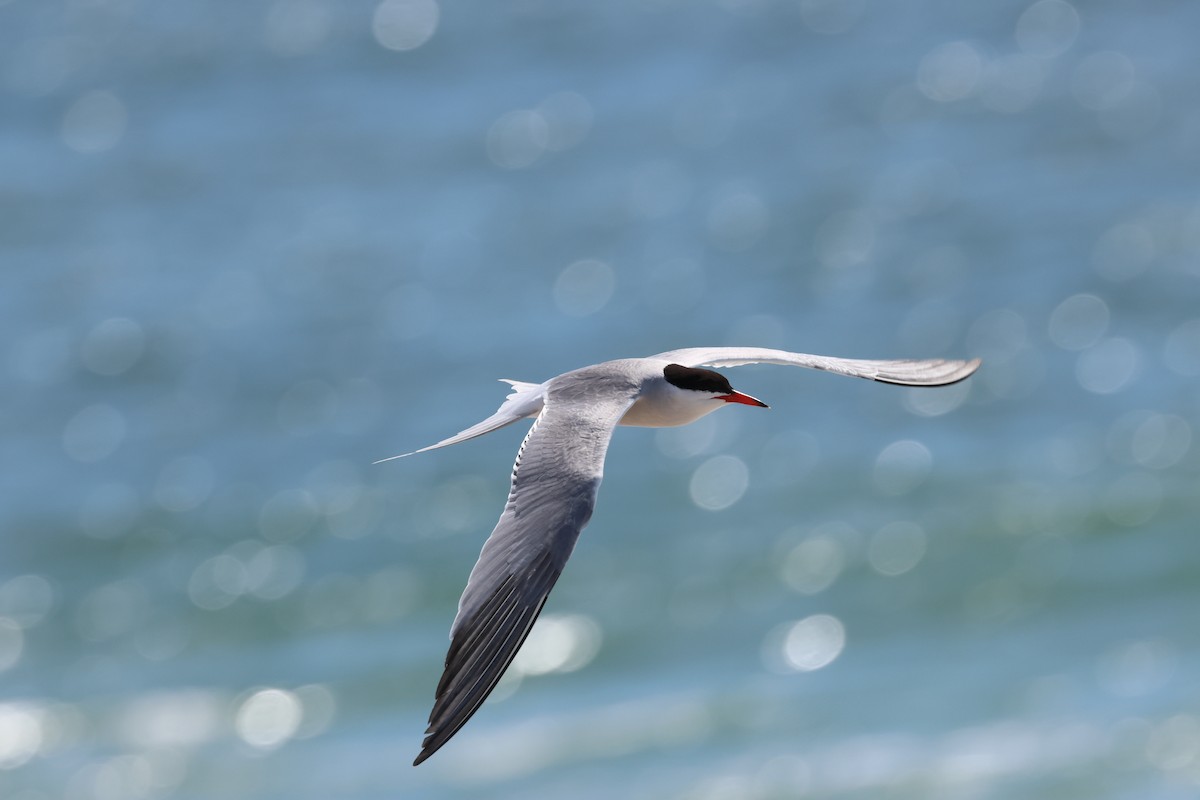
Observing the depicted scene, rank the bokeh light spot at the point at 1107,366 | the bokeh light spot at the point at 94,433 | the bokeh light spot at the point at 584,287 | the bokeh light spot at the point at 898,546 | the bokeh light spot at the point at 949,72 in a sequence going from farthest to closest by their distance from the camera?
1. the bokeh light spot at the point at 949,72
2. the bokeh light spot at the point at 584,287
3. the bokeh light spot at the point at 94,433
4. the bokeh light spot at the point at 1107,366
5. the bokeh light spot at the point at 898,546

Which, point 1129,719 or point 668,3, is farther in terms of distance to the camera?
point 668,3

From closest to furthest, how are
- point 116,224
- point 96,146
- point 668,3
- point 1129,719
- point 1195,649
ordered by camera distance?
1. point 1129,719
2. point 1195,649
3. point 116,224
4. point 96,146
5. point 668,3

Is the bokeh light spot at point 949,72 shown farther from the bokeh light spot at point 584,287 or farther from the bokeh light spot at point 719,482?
the bokeh light spot at point 719,482

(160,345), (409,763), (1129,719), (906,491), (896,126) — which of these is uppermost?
(896,126)

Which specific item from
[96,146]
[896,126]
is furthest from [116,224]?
[896,126]

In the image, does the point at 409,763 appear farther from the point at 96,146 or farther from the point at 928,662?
the point at 96,146

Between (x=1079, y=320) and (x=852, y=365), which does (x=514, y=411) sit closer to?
(x=852, y=365)

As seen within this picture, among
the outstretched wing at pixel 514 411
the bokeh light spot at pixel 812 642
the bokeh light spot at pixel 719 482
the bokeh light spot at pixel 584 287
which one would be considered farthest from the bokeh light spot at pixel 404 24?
the outstretched wing at pixel 514 411
